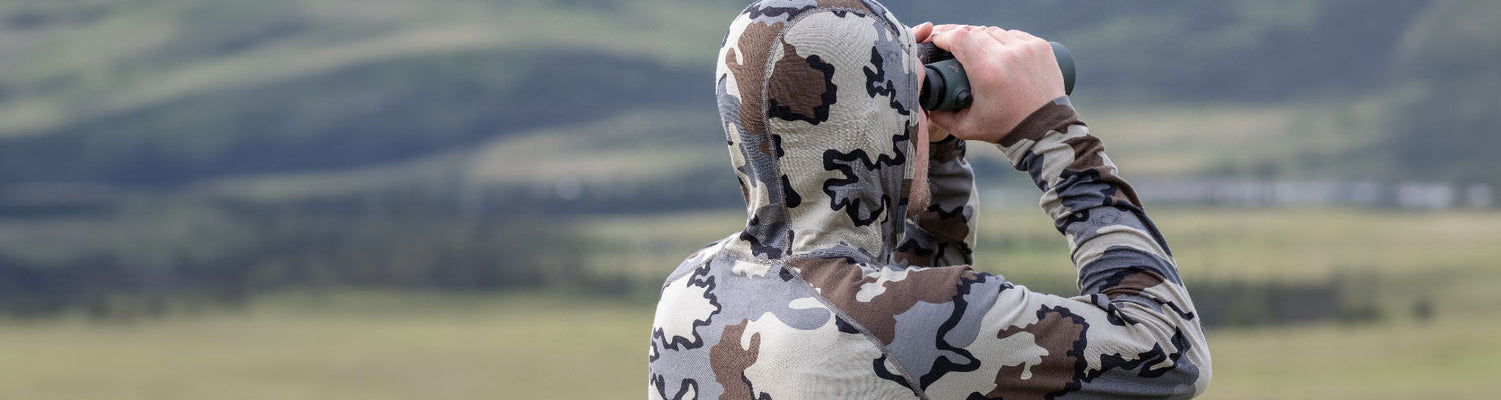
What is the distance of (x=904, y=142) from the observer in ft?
4.91

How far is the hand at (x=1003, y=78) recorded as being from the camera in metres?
1.52

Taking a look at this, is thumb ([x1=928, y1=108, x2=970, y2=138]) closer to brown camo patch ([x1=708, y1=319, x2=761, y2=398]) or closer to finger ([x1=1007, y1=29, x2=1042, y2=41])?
finger ([x1=1007, y1=29, x2=1042, y2=41])

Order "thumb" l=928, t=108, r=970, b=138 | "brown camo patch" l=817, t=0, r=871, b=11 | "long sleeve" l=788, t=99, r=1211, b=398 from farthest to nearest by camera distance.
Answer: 1. "thumb" l=928, t=108, r=970, b=138
2. "brown camo patch" l=817, t=0, r=871, b=11
3. "long sleeve" l=788, t=99, r=1211, b=398

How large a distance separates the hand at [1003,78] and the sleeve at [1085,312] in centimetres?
2

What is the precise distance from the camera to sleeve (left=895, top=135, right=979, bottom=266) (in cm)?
182

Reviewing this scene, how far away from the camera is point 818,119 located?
1.45m

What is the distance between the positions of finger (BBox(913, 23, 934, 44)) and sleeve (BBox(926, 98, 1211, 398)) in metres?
0.22

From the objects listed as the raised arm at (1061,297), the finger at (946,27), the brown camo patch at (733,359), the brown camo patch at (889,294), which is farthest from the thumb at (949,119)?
the brown camo patch at (733,359)

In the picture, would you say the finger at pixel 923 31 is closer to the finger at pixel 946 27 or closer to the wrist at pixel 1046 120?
the finger at pixel 946 27

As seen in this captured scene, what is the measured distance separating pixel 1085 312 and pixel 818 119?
1.31ft

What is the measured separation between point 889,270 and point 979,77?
0.31 m

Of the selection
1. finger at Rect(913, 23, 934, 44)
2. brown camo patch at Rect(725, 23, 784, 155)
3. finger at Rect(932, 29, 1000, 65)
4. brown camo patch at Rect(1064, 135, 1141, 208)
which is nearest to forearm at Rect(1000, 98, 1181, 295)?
brown camo patch at Rect(1064, 135, 1141, 208)

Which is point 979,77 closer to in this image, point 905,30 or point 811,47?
point 905,30

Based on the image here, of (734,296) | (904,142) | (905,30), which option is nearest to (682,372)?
(734,296)
